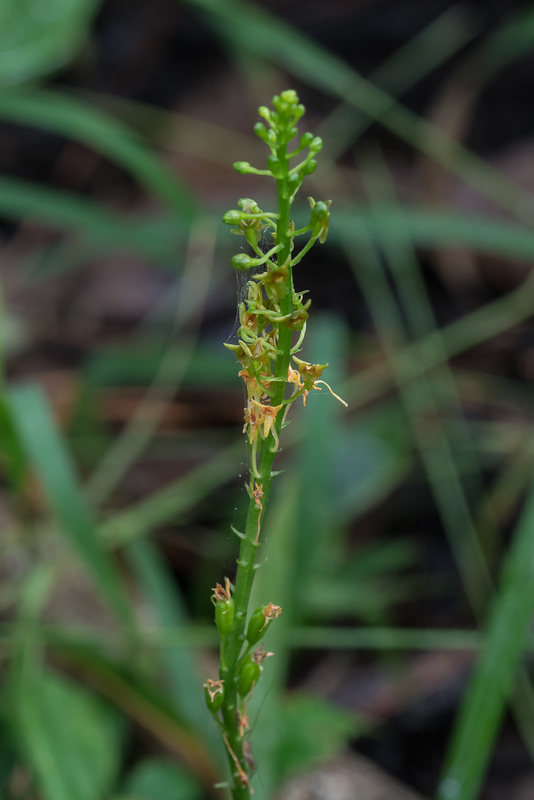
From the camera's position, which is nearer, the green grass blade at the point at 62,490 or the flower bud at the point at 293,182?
the flower bud at the point at 293,182

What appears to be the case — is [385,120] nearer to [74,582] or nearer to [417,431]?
[417,431]

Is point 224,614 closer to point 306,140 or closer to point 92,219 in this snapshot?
point 306,140

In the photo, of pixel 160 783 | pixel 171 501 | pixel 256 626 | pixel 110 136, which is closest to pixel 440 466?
pixel 171 501

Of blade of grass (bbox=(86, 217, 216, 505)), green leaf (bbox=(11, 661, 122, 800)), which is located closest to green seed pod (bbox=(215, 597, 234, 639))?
green leaf (bbox=(11, 661, 122, 800))

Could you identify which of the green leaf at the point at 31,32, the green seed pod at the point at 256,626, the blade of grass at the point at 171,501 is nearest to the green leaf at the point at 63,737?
the blade of grass at the point at 171,501

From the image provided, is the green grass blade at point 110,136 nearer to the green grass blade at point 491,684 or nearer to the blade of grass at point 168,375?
the blade of grass at point 168,375

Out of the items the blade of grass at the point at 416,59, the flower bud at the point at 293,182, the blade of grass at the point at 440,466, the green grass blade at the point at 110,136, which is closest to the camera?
the flower bud at the point at 293,182
